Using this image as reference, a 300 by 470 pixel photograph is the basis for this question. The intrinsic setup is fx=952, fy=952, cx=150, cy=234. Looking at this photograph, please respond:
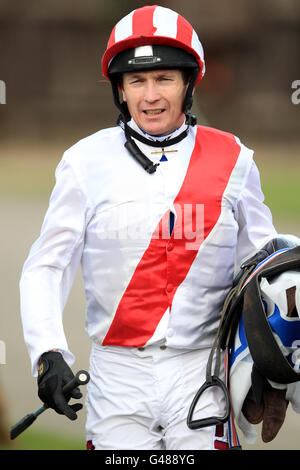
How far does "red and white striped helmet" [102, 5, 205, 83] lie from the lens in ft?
10.0

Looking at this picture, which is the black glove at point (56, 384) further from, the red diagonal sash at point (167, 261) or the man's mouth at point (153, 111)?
the man's mouth at point (153, 111)

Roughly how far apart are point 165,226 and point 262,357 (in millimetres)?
530

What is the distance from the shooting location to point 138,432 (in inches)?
116

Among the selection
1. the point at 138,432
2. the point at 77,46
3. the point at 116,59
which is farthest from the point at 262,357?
the point at 77,46

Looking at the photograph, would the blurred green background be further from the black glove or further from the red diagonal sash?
the black glove

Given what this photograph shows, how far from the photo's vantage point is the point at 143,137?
314cm

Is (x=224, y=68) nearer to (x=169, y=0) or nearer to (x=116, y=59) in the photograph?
(x=169, y=0)

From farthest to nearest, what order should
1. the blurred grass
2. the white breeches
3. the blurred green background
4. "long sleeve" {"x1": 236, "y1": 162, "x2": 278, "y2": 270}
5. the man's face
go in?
the blurred green background, the blurred grass, "long sleeve" {"x1": 236, "y1": 162, "x2": 278, "y2": 270}, the man's face, the white breeches

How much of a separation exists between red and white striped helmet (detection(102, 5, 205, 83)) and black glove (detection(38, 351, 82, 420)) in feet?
3.37

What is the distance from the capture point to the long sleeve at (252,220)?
3217 millimetres

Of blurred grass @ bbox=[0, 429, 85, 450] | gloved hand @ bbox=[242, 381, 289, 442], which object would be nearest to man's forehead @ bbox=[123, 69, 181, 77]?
gloved hand @ bbox=[242, 381, 289, 442]
